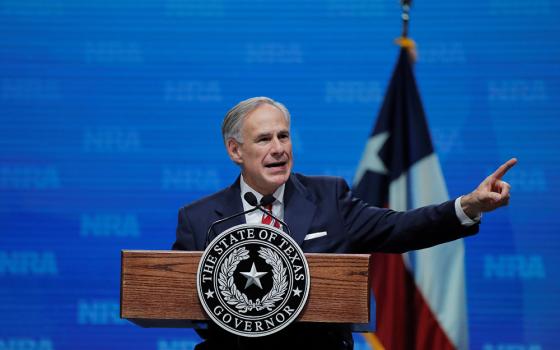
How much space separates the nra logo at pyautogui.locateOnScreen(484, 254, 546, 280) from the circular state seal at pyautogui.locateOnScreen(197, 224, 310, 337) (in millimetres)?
2298

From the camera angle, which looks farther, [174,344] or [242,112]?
[174,344]

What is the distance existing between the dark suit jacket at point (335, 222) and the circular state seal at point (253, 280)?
0.20 meters

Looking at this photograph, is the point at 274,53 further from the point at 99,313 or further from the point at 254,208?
the point at 254,208

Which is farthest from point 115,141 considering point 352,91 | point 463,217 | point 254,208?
point 463,217

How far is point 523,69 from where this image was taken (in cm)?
414

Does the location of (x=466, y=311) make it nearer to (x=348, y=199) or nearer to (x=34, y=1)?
(x=348, y=199)

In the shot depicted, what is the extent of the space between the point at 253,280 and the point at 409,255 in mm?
1947

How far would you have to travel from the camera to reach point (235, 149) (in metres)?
2.52

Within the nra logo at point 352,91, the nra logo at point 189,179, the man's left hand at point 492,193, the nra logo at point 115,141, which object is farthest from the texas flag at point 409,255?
the man's left hand at point 492,193

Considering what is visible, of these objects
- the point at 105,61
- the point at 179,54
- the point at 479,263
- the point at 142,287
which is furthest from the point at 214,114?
the point at 142,287

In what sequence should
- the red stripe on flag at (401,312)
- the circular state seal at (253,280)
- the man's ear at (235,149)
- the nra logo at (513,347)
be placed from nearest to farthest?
1. the circular state seal at (253,280)
2. the man's ear at (235,149)
3. the red stripe on flag at (401,312)
4. the nra logo at (513,347)

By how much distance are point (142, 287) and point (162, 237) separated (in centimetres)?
212

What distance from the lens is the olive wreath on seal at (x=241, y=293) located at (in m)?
2.00

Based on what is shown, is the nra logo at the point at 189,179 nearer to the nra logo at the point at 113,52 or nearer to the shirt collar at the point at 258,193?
the nra logo at the point at 113,52
